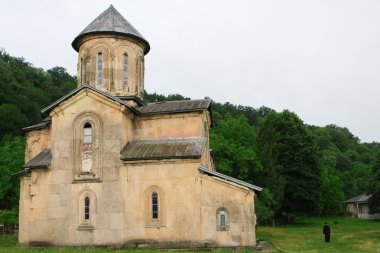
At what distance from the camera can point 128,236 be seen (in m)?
18.4

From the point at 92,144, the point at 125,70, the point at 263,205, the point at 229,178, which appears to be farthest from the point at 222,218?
the point at 263,205

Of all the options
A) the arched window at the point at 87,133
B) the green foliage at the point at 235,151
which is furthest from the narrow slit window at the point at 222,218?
the green foliage at the point at 235,151

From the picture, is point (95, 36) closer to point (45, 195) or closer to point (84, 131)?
point (84, 131)

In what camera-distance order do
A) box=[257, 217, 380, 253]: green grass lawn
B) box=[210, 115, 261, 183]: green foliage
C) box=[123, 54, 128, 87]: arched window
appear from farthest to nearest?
box=[210, 115, 261, 183]: green foliage
box=[123, 54, 128, 87]: arched window
box=[257, 217, 380, 253]: green grass lawn

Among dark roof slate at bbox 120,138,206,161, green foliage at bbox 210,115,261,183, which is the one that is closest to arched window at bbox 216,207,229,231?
dark roof slate at bbox 120,138,206,161

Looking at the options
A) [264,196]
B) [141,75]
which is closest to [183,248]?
[141,75]

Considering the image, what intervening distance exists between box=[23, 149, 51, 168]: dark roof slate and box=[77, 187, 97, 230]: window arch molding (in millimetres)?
2278

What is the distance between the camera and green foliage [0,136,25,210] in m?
39.8

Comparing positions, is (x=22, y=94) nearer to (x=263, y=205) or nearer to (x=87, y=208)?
(x=263, y=205)

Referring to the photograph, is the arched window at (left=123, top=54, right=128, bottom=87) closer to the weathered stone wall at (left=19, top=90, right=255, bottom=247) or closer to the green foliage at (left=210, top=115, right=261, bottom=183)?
the weathered stone wall at (left=19, top=90, right=255, bottom=247)

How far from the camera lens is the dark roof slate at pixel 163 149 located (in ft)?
61.1

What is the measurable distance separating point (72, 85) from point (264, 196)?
159 feet

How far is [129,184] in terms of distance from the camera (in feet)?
61.8

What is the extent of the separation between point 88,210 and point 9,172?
82.9ft
